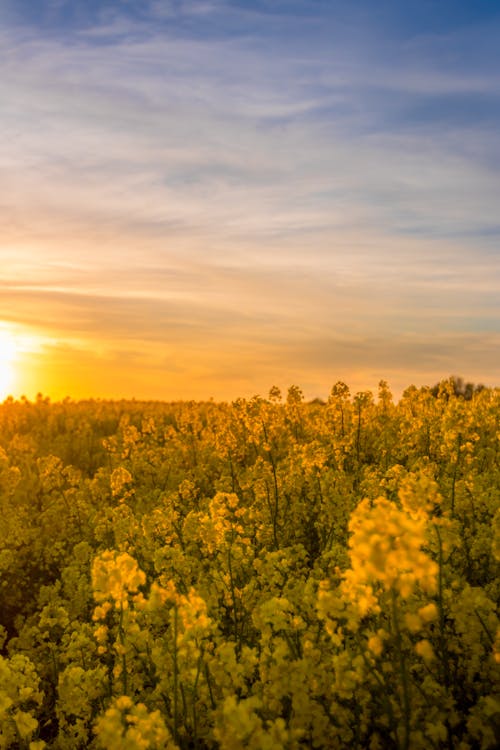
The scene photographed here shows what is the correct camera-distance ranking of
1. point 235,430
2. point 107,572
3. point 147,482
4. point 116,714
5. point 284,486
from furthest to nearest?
point 147,482 < point 235,430 < point 284,486 < point 107,572 < point 116,714

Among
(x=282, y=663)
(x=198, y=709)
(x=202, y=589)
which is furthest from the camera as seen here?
(x=202, y=589)

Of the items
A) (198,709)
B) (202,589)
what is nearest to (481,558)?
(202,589)

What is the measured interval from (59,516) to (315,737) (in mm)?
8556

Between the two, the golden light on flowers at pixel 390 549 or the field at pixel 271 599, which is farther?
the field at pixel 271 599

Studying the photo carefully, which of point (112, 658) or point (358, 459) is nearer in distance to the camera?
point (112, 658)

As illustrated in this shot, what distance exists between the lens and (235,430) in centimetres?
1211

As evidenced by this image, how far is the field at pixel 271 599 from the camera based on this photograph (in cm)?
430

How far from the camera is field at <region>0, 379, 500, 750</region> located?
4.30m

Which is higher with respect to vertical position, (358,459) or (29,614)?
(358,459)

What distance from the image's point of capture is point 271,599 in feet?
17.7

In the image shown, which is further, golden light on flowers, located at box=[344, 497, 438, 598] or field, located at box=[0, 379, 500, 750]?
field, located at box=[0, 379, 500, 750]

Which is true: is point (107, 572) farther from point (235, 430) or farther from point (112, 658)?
point (235, 430)

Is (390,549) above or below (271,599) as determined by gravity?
above

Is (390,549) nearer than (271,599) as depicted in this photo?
Yes
